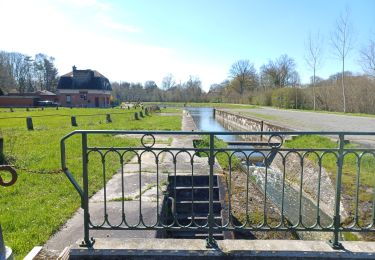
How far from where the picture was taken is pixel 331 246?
3123 mm

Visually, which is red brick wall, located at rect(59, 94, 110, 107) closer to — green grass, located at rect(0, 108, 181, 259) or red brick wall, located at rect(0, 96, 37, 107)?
red brick wall, located at rect(0, 96, 37, 107)

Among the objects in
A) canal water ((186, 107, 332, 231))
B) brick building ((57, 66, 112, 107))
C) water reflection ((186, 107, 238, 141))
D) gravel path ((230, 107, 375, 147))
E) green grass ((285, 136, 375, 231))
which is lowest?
canal water ((186, 107, 332, 231))

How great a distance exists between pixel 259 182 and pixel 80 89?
2018 inches

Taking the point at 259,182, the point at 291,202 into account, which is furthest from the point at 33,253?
Result: the point at 259,182

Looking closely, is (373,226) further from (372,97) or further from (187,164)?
(372,97)

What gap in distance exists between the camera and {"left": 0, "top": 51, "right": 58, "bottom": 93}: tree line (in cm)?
7062

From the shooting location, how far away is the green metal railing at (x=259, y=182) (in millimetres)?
3121

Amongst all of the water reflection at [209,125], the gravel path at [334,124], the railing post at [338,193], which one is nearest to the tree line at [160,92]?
the water reflection at [209,125]

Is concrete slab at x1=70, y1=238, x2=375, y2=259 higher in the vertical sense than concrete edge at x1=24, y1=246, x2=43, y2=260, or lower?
higher

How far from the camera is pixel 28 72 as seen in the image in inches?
2918

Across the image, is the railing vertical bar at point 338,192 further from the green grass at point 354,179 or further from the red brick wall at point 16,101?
the red brick wall at point 16,101

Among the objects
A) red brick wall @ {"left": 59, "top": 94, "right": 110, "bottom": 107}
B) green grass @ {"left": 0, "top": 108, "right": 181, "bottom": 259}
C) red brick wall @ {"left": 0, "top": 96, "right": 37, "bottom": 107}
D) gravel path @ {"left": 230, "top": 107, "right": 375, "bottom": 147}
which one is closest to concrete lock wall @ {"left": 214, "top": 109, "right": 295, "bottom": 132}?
gravel path @ {"left": 230, "top": 107, "right": 375, "bottom": 147}

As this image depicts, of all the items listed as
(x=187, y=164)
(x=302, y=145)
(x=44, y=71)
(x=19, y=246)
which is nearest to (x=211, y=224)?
(x=19, y=246)

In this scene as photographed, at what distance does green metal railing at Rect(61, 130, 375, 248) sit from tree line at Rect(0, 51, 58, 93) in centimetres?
7334
